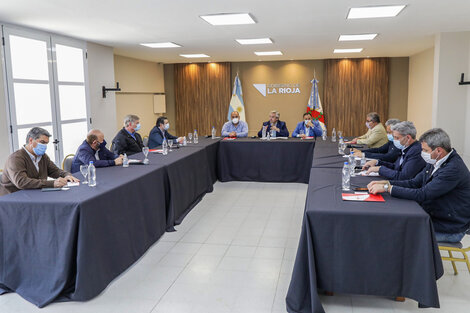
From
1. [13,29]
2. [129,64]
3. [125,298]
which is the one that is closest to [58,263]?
[125,298]

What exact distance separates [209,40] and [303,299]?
620 centimetres

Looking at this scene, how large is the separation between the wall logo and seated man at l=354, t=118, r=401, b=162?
7.09m

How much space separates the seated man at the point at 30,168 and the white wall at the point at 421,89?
8.58m

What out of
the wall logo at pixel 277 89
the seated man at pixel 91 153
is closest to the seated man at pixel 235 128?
the seated man at pixel 91 153

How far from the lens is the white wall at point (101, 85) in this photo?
816cm

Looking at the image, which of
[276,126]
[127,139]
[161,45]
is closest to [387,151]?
[276,126]

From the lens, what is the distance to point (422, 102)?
10.3 metres

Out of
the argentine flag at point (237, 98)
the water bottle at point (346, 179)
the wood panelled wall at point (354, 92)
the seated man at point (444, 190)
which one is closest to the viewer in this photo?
the seated man at point (444, 190)

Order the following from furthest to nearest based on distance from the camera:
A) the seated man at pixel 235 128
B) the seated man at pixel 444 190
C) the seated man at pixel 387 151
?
the seated man at pixel 235 128 → the seated man at pixel 387 151 → the seated man at pixel 444 190

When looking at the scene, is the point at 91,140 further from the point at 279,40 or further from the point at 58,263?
the point at 279,40

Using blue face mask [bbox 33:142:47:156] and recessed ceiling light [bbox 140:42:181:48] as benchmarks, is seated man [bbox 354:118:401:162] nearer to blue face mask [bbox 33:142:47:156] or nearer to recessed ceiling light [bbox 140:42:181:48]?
blue face mask [bbox 33:142:47:156]

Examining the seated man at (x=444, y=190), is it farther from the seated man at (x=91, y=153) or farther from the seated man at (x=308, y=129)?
the seated man at (x=308, y=129)

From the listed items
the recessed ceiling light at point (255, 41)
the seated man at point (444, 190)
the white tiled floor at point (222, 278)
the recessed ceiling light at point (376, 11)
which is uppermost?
the recessed ceiling light at point (255, 41)

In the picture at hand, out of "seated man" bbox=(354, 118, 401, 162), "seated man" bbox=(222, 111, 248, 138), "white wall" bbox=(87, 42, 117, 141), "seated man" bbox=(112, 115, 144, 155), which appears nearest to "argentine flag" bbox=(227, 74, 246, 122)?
"seated man" bbox=(222, 111, 248, 138)
